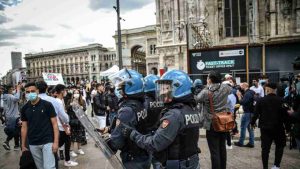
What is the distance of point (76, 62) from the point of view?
310ft

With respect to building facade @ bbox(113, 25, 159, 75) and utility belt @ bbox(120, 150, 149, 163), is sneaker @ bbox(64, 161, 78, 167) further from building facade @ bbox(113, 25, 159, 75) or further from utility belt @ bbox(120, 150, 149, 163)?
building facade @ bbox(113, 25, 159, 75)

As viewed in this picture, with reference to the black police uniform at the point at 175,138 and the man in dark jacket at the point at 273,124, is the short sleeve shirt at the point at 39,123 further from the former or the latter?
the man in dark jacket at the point at 273,124

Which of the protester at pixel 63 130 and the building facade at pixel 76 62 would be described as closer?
the protester at pixel 63 130

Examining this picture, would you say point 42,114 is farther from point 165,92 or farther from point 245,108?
point 245,108

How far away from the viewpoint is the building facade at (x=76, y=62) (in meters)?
88.2

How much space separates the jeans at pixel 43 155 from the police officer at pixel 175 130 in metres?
2.22

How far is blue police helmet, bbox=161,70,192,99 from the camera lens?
2.89m

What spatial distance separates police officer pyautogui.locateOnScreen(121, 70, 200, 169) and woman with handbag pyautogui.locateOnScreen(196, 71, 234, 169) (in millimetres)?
2063

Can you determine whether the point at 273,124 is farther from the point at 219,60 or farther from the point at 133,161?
the point at 219,60

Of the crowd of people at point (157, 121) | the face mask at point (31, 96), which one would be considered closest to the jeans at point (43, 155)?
the crowd of people at point (157, 121)

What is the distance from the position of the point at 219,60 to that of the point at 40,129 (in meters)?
9.29

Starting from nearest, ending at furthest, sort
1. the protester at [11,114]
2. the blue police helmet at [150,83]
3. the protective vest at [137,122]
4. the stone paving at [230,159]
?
the protective vest at [137,122] < the blue police helmet at [150,83] < the stone paving at [230,159] < the protester at [11,114]

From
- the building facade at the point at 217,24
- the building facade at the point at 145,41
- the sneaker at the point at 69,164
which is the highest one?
the building facade at the point at 145,41

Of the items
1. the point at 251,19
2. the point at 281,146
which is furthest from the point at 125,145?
the point at 251,19
